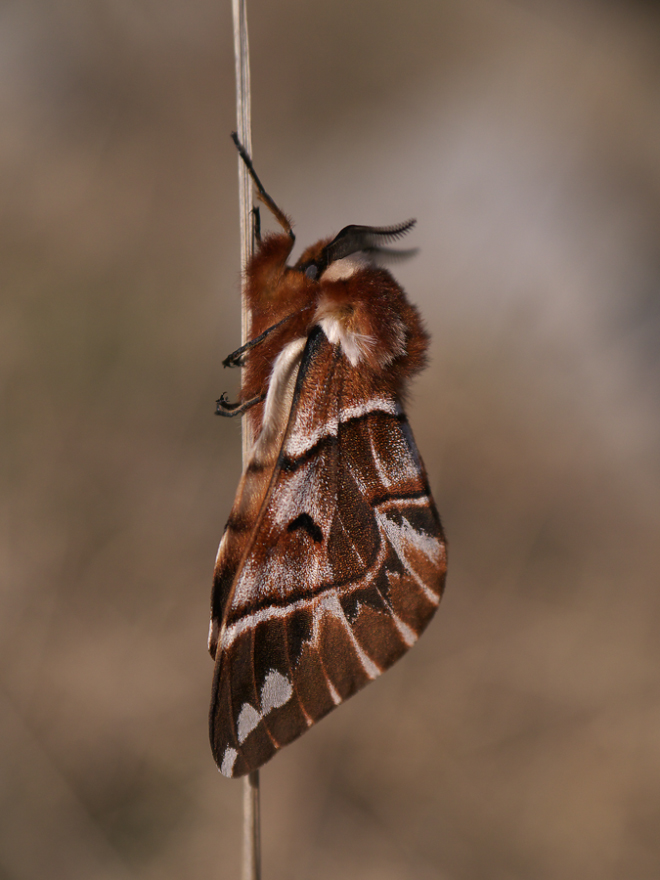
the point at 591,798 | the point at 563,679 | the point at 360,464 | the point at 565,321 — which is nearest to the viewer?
the point at 360,464

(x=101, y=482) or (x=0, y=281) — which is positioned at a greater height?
(x=0, y=281)

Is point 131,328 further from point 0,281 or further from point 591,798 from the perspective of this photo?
point 591,798

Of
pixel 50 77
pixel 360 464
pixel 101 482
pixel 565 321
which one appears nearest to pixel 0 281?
pixel 101 482

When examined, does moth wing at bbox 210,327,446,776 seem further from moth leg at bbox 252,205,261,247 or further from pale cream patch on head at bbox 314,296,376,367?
moth leg at bbox 252,205,261,247

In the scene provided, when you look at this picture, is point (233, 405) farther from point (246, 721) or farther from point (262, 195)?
point (246, 721)

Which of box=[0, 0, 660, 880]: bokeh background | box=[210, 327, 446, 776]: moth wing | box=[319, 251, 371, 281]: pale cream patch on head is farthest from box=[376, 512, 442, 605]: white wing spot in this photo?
box=[0, 0, 660, 880]: bokeh background

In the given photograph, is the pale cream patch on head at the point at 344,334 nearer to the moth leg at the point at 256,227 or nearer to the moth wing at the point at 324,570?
the moth wing at the point at 324,570

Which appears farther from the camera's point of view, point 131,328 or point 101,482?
point 131,328
